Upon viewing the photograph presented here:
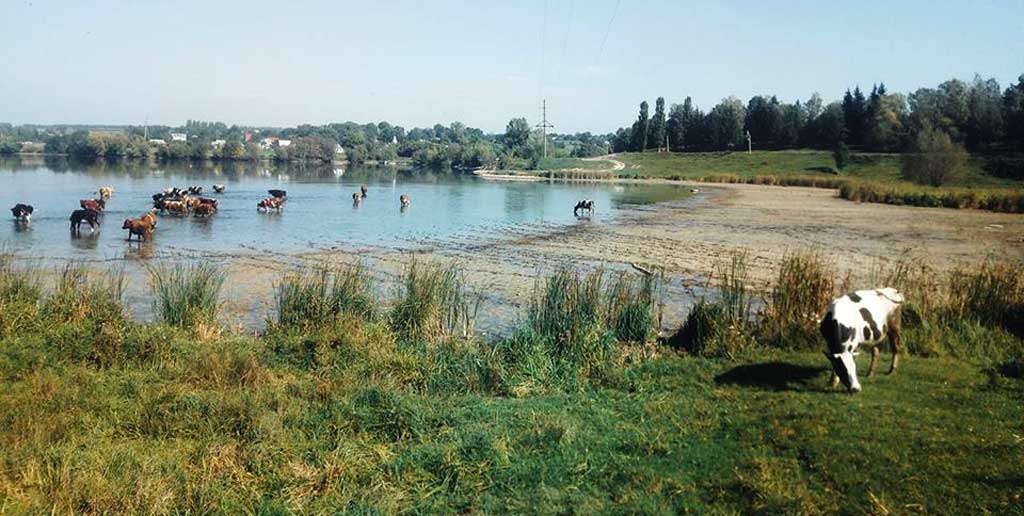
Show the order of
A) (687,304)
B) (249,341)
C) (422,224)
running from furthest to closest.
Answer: (422,224) → (687,304) → (249,341)

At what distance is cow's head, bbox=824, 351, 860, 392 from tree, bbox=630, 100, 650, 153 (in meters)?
153

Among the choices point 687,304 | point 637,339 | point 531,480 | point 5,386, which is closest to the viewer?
point 531,480

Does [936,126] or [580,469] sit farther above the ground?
[936,126]

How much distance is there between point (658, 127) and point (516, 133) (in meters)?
33.5

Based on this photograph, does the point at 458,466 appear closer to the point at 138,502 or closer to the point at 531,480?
the point at 531,480

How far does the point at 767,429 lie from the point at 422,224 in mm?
33824

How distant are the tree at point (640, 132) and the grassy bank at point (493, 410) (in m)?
150

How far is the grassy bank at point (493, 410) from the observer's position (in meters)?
6.80

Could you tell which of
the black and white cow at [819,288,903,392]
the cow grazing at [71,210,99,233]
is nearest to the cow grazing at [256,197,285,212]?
the cow grazing at [71,210,99,233]

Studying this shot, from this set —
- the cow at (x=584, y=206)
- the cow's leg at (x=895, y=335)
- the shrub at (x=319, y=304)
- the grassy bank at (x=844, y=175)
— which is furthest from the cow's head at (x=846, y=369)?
the grassy bank at (x=844, y=175)

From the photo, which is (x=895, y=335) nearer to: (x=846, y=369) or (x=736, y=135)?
(x=846, y=369)

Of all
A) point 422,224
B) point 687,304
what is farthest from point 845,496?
point 422,224

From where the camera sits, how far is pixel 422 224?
4081 centimetres

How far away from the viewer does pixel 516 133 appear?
16512 cm
